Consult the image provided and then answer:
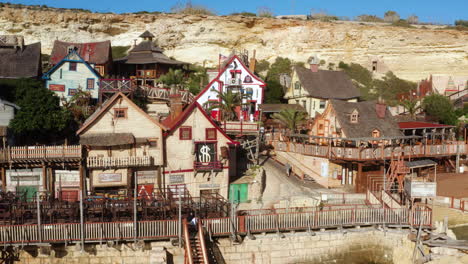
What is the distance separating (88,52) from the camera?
184 ft

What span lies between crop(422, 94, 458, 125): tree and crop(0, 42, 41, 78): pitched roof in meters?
39.5

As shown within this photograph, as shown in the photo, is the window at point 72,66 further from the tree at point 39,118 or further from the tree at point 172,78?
the tree at point 172,78

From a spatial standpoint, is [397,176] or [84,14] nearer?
[397,176]

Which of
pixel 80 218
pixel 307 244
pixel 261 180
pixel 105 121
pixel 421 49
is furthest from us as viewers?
pixel 421 49

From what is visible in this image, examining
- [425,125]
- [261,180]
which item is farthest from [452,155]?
[261,180]

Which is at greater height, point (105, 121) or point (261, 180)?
point (105, 121)

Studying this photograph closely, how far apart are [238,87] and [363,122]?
14.5 meters

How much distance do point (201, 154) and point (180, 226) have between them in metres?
8.85

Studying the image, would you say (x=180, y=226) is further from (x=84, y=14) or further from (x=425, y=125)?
(x=84, y=14)

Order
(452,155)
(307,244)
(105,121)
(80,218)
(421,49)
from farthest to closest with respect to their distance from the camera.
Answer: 1. (421,49)
2. (452,155)
3. (105,121)
4. (307,244)
5. (80,218)

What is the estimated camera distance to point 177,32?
82812mm

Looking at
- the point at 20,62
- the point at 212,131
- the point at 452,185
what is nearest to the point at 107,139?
the point at 212,131

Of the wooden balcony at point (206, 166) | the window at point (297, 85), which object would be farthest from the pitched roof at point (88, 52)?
the wooden balcony at point (206, 166)

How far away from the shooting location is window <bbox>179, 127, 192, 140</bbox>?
37281mm
